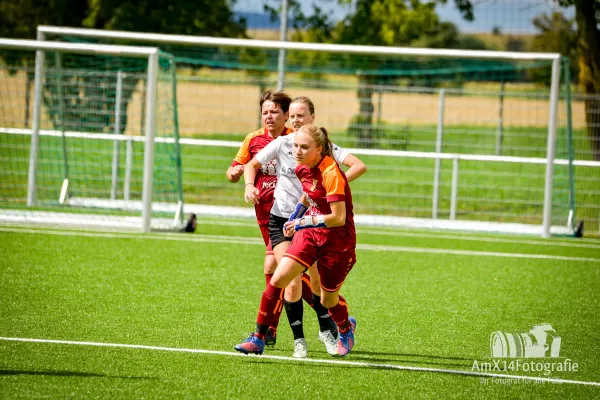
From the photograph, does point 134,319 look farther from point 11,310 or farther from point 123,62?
point 123,62

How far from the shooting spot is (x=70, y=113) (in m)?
16.1

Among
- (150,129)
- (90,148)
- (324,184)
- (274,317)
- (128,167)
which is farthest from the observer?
(90,148)

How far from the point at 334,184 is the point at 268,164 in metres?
1.14

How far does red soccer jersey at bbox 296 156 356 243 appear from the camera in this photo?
19.6ft

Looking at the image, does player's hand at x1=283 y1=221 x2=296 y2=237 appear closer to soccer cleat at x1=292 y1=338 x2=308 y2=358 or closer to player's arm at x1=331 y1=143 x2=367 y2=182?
player's arm at x1=331 y1=143 x2=367 y2=182

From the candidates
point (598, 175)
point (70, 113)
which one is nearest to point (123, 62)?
point (70, 113)

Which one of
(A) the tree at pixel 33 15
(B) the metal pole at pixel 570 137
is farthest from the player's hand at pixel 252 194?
(A) the tree at pixel 33 15

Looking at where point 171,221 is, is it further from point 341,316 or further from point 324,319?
point 341,316

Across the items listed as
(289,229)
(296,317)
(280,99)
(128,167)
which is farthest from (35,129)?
(289,229)

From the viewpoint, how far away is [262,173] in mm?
7035

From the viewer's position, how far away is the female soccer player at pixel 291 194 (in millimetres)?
6332

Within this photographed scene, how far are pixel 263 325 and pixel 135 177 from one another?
10454mm

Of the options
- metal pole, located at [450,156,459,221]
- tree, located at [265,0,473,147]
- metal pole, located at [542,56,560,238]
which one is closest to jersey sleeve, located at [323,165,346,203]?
metal pole, located at [542,56,560,238]

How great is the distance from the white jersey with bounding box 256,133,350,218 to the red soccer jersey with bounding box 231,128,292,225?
1.09 feet
